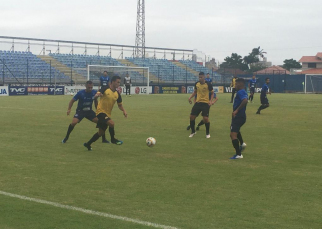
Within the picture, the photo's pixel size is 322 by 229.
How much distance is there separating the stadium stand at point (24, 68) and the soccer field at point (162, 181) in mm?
36565

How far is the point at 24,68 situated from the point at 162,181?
46.2 meters

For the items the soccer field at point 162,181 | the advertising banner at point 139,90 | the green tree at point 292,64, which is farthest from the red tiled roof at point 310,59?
the soccer field at point 162,181

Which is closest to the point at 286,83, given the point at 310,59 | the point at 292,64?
the point at 310,59

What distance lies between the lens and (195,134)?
15953 mm

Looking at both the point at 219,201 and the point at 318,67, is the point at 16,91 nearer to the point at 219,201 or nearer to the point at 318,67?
the point at 219,201

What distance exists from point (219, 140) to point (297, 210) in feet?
25.4

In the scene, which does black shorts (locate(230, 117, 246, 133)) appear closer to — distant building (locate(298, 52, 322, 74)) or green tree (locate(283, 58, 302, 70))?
distant building (locate(298, 52, 322, 74))

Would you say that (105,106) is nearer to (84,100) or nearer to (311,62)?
(84,100)

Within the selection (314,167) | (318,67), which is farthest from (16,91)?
(318,67)

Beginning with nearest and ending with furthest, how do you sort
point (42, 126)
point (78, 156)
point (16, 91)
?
point (78, 156) < point (42, 126) < point (16, 91)

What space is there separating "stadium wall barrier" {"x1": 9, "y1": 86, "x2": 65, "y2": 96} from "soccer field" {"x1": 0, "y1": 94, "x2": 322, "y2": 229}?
104 ft

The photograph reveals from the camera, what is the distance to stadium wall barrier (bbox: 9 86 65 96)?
46.0 m

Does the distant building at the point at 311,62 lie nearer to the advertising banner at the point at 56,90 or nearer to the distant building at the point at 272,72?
the distant building at the point at 272,72

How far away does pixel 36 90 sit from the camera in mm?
47812
